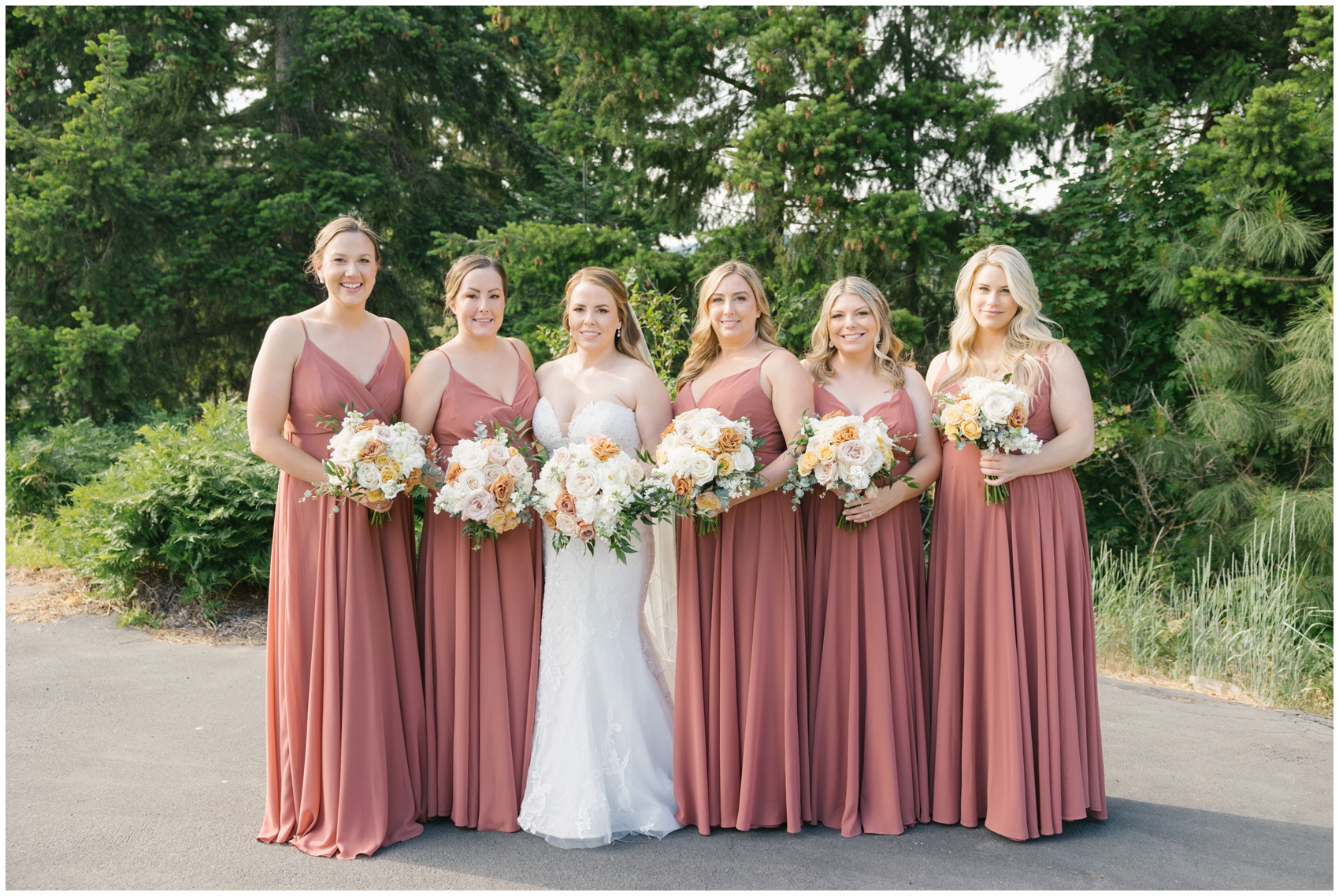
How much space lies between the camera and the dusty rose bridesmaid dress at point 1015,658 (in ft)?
14.0

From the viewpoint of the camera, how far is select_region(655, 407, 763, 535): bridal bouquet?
4.02 metres

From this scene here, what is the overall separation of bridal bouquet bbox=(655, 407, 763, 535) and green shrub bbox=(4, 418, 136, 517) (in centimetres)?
1023

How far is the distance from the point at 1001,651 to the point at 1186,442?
714 cm

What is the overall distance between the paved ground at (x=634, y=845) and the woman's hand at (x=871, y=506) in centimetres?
151

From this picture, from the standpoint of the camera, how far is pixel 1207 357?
9789mm

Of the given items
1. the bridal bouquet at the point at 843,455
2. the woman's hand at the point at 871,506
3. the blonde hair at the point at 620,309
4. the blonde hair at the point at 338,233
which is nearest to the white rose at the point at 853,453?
the bridal bouquet at the point at 843,455

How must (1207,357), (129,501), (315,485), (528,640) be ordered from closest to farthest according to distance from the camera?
(315,485) → (528,640) → (129,501) → (1207,357)

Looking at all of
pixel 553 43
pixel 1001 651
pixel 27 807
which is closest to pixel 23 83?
pixel 553 43

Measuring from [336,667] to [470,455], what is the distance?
3.85 feet

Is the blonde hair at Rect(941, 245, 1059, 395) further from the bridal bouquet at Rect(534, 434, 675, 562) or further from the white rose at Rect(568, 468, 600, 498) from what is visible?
the white rose at Rect(568, 468, 600, 498)

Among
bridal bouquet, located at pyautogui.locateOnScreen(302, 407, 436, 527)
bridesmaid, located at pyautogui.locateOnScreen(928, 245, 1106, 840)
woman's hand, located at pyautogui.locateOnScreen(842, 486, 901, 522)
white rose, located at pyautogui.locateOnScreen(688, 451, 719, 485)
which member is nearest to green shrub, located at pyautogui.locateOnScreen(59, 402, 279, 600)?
bridal bouquet, located at pyautogui.locateOnScreen(302, 407, 436, 527)

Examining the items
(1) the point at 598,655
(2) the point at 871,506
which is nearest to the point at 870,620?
(2) the point at 871,506

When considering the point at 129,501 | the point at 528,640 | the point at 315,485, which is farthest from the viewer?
the point at 129,501

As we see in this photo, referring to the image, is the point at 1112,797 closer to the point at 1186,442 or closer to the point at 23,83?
the point at 1186,442
